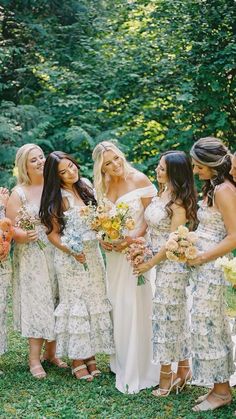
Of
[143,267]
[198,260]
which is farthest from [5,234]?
[198,260]

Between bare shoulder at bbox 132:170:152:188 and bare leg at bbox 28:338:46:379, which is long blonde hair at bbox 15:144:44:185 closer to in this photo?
bare shoulder at bbox 132:170:152:188

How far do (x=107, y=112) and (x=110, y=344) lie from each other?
746 cm

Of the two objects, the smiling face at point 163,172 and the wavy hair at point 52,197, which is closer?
the smiling face at point 163,172

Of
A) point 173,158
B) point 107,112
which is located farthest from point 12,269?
point 107,112

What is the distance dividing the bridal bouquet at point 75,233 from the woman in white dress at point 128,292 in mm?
212

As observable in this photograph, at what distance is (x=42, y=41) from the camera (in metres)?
12.7

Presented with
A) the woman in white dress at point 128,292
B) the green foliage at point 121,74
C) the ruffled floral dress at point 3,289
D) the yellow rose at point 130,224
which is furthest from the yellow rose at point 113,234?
the green foliage at point 121,74

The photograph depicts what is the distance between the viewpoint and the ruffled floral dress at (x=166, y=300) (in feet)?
17.2

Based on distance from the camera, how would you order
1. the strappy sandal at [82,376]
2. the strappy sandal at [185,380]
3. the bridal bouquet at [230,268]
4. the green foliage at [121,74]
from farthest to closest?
the green foliage at [121,74], the strappy sandal at [82,376], the strappy sandal at [185,380], the bridal bouquet at [230,268]

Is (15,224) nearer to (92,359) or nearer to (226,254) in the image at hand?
(92,359)

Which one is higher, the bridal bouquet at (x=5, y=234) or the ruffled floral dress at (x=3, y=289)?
the bridal bouquet at (x=5, y=234)

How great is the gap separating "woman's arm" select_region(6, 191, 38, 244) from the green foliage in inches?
213

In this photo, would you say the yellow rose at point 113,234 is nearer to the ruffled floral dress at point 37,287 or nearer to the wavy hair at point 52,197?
the wavy hair at point 52,197

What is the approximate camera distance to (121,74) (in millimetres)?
12422
